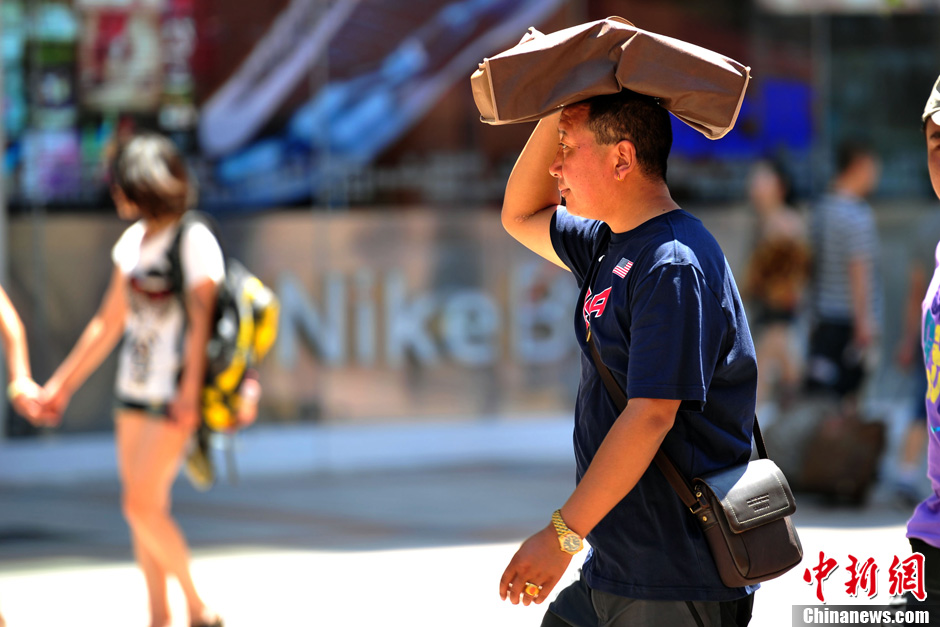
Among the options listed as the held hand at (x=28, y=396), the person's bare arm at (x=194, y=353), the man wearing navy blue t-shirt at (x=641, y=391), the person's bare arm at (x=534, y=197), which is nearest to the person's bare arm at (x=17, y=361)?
the held hand at (x=28, y=396)

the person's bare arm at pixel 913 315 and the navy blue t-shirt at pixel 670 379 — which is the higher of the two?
the navy blue t-shirt at pixel 670 379

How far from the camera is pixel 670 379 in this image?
2.59 m

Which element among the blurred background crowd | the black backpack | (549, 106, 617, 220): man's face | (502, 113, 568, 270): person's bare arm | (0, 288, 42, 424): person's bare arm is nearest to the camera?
(549, 106, 617, 220): man's face

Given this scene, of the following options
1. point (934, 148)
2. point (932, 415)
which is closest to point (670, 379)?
point (932, 415)

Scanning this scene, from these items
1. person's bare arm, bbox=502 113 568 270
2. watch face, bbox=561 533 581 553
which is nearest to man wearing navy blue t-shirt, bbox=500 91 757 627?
watch face, bbox=561 533 581 553

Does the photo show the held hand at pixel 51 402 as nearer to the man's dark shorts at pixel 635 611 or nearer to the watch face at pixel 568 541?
the man's dark shorts at pixel 635 611

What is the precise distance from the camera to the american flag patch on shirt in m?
2.76

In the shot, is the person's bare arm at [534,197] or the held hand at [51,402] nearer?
the person's bare arm at [534,197]

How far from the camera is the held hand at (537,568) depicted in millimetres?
2590

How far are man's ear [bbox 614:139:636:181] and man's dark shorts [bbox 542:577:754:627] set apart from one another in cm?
91

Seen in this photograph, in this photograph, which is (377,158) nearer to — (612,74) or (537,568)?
(612,74)

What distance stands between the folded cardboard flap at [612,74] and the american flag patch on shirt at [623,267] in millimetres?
329

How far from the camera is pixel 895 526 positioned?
24.1 ft

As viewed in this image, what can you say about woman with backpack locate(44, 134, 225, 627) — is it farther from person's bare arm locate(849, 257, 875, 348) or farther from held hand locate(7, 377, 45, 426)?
person's bare arm locate(849, 257, 875, 348)
